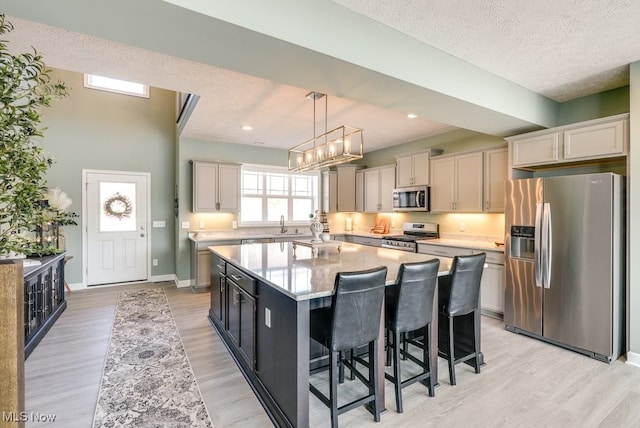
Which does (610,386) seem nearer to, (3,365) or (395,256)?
(395,256)

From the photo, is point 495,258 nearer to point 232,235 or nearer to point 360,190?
point 360,190

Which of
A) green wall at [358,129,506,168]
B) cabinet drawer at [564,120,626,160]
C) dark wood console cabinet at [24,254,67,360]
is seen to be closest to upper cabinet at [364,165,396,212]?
green wall at [358,129,506,168]

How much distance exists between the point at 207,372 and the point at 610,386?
3298 mm

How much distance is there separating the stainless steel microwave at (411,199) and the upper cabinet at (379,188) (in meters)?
0.27

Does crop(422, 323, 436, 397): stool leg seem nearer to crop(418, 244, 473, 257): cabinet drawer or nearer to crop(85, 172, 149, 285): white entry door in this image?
crop(418, 244, 473, 257): cabinet drawer

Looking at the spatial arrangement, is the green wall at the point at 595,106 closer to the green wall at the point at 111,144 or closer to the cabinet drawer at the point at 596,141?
the cabinet drawer at the point at 596,141

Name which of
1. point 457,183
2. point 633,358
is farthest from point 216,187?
point 633,358

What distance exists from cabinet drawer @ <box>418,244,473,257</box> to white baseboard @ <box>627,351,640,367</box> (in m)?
1.69

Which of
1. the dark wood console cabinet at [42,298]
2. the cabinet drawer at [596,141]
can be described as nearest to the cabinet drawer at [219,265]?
the dark wood console cabinet at [42,298]

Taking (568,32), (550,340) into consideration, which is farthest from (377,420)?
(568,32)

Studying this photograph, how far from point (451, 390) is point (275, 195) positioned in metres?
4.97

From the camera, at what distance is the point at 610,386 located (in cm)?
244

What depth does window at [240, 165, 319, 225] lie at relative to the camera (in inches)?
246

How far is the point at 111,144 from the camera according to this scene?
5566 mm
